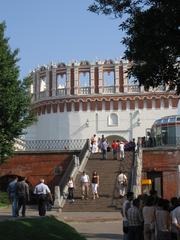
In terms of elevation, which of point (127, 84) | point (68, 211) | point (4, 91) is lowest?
point (68, 211)

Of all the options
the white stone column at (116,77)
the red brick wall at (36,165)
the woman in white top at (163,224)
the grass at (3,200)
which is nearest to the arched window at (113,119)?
the white stone column at (116,77)

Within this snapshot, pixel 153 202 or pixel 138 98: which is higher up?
pixel 138 98

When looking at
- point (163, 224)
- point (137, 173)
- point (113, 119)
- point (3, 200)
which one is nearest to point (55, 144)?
point (113, 119)

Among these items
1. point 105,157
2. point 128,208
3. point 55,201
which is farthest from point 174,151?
point 128,208

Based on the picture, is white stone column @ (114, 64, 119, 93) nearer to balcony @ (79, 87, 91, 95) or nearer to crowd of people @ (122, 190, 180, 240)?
balcony @ (79, 87, 91, 95)

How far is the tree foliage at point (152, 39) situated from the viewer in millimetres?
11180

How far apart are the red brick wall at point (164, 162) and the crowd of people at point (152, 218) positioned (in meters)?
25.2

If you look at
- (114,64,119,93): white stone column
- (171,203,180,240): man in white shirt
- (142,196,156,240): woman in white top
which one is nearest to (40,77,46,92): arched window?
(114,64,119,93): white stone column

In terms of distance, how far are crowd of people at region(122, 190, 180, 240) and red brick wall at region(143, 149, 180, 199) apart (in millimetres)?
25179

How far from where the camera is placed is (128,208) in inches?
562

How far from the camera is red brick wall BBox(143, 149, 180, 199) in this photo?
3978cm

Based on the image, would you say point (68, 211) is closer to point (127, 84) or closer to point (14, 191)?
point (14, 191)

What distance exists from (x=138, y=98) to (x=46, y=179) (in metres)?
15.8

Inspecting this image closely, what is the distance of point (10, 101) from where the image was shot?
32781mm
